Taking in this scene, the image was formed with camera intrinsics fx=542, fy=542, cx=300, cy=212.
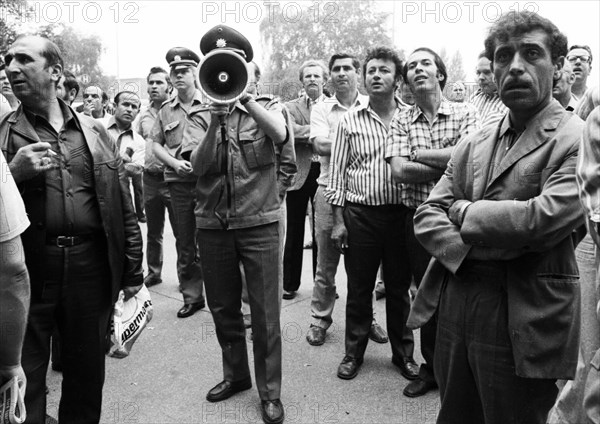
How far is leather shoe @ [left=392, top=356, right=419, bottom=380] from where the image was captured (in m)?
3.62

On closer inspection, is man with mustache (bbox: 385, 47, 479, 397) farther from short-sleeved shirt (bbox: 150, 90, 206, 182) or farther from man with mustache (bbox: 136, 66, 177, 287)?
man with mustache (bbox: 136, 66, 177, 287)

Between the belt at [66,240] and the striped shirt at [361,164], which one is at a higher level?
the striped shirt at [361,164]

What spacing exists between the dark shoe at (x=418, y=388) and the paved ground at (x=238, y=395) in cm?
4

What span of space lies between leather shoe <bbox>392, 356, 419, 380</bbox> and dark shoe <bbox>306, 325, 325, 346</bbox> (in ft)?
2.28

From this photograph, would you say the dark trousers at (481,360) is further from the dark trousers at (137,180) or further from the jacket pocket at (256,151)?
the dark trousers at (137,180)

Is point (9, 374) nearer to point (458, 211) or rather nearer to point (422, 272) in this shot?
point (458, 211)

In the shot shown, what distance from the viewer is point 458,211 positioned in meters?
2.04

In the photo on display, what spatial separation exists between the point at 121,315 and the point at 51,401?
1.11m

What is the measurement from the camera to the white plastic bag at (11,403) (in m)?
1.72

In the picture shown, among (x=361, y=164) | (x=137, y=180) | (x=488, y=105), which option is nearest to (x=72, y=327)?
(x=361, y=164)

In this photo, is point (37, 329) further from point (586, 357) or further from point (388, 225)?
point (586, 357)

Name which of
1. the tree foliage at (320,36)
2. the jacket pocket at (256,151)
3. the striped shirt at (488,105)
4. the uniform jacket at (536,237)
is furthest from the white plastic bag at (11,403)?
the tree foliage at (320,36)

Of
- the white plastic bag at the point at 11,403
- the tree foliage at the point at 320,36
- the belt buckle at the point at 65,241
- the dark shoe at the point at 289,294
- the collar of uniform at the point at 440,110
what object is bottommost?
the dark shoe at the point at 289,294

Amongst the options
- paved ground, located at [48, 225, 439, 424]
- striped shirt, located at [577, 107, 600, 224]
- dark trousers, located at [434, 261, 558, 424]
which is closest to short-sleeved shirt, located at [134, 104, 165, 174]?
paved ground, located at [48, 225, 439, 424]
